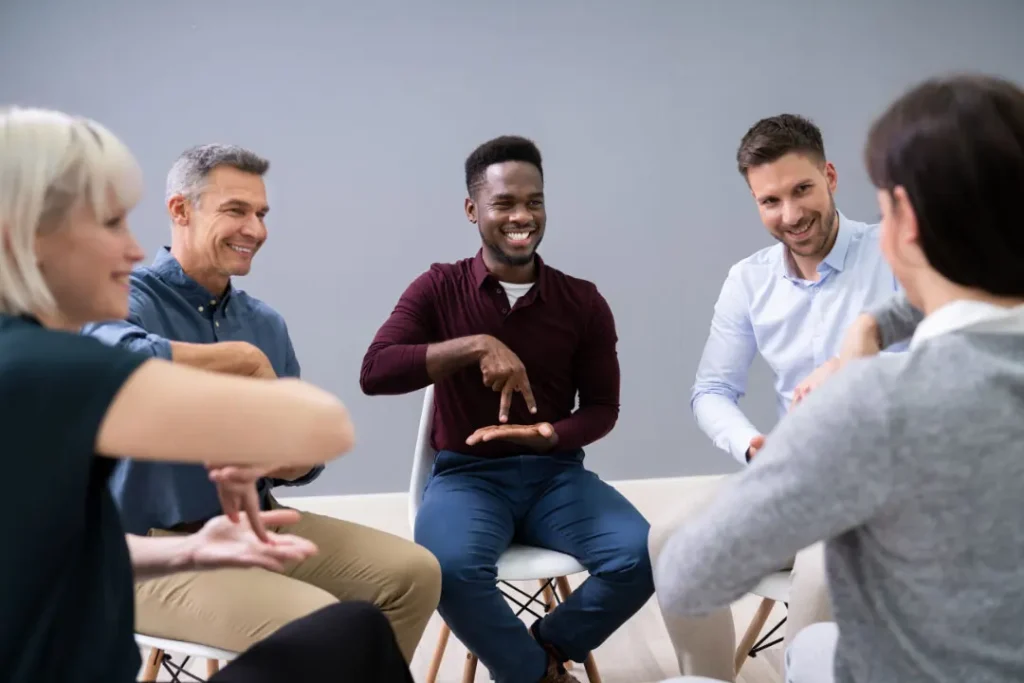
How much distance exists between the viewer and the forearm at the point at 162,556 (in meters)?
1.25

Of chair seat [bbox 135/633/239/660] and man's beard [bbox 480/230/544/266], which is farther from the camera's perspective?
man's beard [bbox 480/230/544/266]

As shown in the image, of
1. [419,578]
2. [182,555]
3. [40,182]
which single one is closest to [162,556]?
[182,555]

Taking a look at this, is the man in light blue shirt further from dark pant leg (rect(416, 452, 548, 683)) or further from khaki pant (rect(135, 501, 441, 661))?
khaki pant (rect(135, 501, 441, 661))

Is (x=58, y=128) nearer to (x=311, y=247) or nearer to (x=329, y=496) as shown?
(x=311, y=247)

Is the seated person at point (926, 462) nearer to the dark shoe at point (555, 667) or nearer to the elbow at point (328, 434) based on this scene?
the elbow at point (328, 434)

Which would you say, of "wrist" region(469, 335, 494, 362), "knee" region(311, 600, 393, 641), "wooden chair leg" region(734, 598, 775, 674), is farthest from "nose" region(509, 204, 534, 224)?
"knee" region(311, 600, 393, 641)

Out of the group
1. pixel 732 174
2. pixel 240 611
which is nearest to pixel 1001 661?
pixel 240 611

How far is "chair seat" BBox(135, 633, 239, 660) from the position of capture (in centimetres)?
154

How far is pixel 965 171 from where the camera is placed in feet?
2.82

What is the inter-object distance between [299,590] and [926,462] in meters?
1.15

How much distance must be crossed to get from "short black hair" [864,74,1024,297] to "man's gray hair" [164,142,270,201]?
1.55 metres

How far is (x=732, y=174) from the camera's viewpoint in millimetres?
3289

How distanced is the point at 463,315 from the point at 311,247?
105 centimetres

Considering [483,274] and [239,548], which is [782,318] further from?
[239,548]
